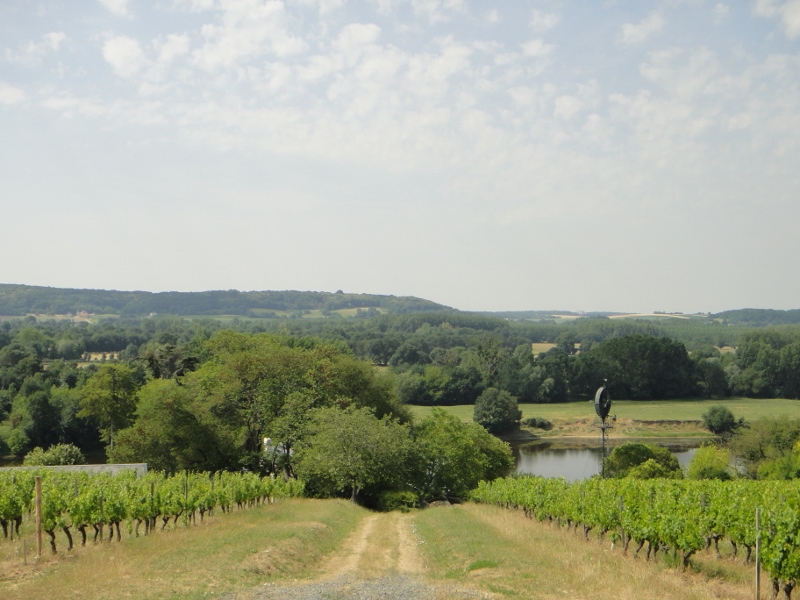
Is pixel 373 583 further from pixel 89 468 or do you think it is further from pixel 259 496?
pixel 89 468

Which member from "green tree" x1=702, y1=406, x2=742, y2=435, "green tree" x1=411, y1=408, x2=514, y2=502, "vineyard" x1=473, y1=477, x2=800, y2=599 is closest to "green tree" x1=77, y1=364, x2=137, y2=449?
"green tree" x1=411, y1=408, x2=514, y2=502

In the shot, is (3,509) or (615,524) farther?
(615,524)

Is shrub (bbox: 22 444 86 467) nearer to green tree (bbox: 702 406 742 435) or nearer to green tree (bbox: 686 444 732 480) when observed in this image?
green tree (bbox: 686 444 732 480)

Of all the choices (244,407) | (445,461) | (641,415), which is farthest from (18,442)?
(641,415)

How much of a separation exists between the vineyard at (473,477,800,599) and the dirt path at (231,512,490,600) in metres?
6.39

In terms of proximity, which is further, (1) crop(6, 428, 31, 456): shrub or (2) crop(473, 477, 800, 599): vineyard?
(1) crop(6, 428, 31, 456): shrub

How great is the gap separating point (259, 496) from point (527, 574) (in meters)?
19.7

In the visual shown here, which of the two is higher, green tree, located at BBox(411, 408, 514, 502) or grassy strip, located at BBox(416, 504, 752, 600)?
grassy strip, located at BBox(416, 504, 752, 600)

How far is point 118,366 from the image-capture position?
6531 centimetres

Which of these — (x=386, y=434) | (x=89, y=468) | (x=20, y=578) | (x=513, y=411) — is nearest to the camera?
(x=20, y=578)

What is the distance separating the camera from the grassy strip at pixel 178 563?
14.4m

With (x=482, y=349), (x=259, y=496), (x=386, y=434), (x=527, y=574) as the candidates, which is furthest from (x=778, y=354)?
(x=527, y=574)

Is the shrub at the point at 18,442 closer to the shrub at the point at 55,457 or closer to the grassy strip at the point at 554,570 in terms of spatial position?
the shrub at the point at 55,457

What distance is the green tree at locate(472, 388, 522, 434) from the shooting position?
3585 inches
